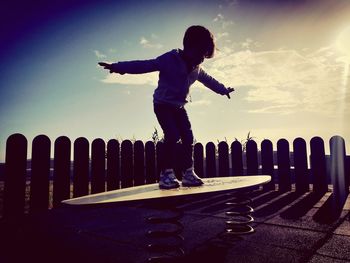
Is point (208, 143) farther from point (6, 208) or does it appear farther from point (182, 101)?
point (6, 208)

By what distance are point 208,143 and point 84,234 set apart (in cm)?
486

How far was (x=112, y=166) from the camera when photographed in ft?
20.7

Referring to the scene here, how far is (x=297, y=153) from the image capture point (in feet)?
22.5

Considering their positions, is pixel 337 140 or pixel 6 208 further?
pixel 337 140

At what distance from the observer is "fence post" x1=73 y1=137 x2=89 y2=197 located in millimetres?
5734

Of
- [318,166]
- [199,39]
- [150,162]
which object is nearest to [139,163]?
[150,162]

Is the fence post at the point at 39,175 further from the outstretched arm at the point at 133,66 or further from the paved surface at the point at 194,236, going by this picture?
the outstretched arm at the point at 133,66

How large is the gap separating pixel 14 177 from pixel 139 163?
2.75 meters

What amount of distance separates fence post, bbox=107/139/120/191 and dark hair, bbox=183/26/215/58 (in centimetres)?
343

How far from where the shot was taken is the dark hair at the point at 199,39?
3.55 meters

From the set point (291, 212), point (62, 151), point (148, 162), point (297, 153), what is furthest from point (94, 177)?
point (297, 153)

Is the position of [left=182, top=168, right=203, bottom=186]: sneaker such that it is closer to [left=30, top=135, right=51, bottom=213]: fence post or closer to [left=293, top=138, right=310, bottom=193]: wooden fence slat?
[left=30, top=135, right=51, bottom=213]: fence post

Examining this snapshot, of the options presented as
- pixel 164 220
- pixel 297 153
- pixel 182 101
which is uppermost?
pixel 182 101

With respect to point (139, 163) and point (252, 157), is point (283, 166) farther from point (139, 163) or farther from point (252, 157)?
point (139, 163)
